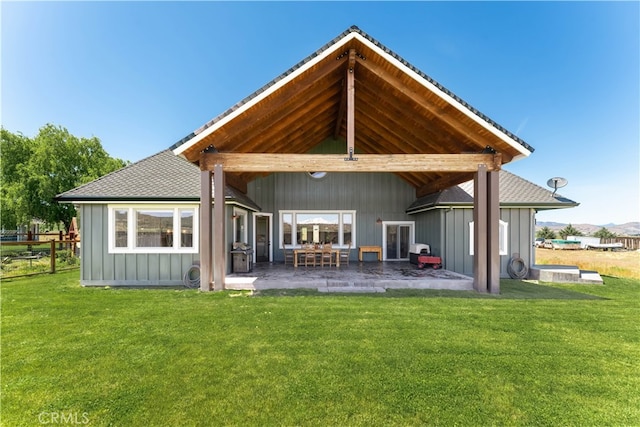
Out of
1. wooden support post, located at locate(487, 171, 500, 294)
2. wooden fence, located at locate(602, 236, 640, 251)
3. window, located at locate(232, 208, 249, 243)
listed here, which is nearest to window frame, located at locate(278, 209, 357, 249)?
window, located at locate(232, 208, 249, 243)

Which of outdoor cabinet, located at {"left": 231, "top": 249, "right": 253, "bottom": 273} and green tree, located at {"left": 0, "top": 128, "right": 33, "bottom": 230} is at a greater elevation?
green tree, located at {"left": 0, "top": 128, "right": 33, "bottom": 230}

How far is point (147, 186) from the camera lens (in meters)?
8.46

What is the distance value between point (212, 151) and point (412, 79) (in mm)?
4953

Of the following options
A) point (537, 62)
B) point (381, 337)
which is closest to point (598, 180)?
point (537, 62)

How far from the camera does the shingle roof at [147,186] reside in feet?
26.1

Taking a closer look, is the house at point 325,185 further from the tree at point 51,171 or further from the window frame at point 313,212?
the tree at point 51,171

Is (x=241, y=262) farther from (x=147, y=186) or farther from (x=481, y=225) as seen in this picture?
(x=481, y=225)

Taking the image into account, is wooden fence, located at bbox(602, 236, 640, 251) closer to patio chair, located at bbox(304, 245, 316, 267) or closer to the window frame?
the window frame

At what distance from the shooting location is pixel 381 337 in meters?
4.12

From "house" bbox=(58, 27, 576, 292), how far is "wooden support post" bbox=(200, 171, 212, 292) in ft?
0.08

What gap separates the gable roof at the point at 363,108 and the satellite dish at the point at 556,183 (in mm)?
4345

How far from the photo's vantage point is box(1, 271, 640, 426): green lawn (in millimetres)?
2498

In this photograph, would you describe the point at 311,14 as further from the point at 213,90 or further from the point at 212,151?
the point at 213,90

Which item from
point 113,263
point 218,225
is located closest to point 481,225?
point 218,225
